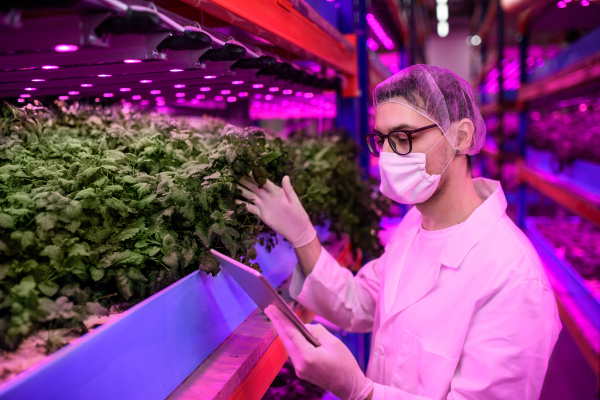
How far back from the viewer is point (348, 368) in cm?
115

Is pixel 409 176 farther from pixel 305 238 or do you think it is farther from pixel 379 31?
pixel 379 31

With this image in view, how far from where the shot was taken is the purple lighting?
15.9ft

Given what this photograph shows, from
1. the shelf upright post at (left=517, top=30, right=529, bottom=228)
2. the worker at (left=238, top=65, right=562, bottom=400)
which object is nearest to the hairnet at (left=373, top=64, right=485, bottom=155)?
the worker at (left=238, top=65, right=562, bottom=400)

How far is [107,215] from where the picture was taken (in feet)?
3.25

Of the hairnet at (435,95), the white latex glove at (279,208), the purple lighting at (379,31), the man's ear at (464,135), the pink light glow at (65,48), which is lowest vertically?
the white latex glove at (279,208)

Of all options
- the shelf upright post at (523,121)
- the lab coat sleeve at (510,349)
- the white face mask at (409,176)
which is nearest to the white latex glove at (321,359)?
the lab coat sleeve at (510,349)

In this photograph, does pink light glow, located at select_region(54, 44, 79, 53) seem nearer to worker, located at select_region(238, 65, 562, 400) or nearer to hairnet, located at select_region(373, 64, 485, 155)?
worker, located at select_region(238, 65, 562, 400)

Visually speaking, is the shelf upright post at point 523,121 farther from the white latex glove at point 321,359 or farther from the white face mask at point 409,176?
the white latex glove at point 321,359

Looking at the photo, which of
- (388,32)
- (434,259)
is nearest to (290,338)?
(434,259)

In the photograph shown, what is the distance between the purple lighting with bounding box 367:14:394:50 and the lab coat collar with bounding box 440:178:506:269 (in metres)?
3.61

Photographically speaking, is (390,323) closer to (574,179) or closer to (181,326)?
(181,326)

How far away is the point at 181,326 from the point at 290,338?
1.00 ft

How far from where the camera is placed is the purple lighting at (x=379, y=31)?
4.85 metres

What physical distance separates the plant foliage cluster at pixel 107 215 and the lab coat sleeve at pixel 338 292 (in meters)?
0.24
